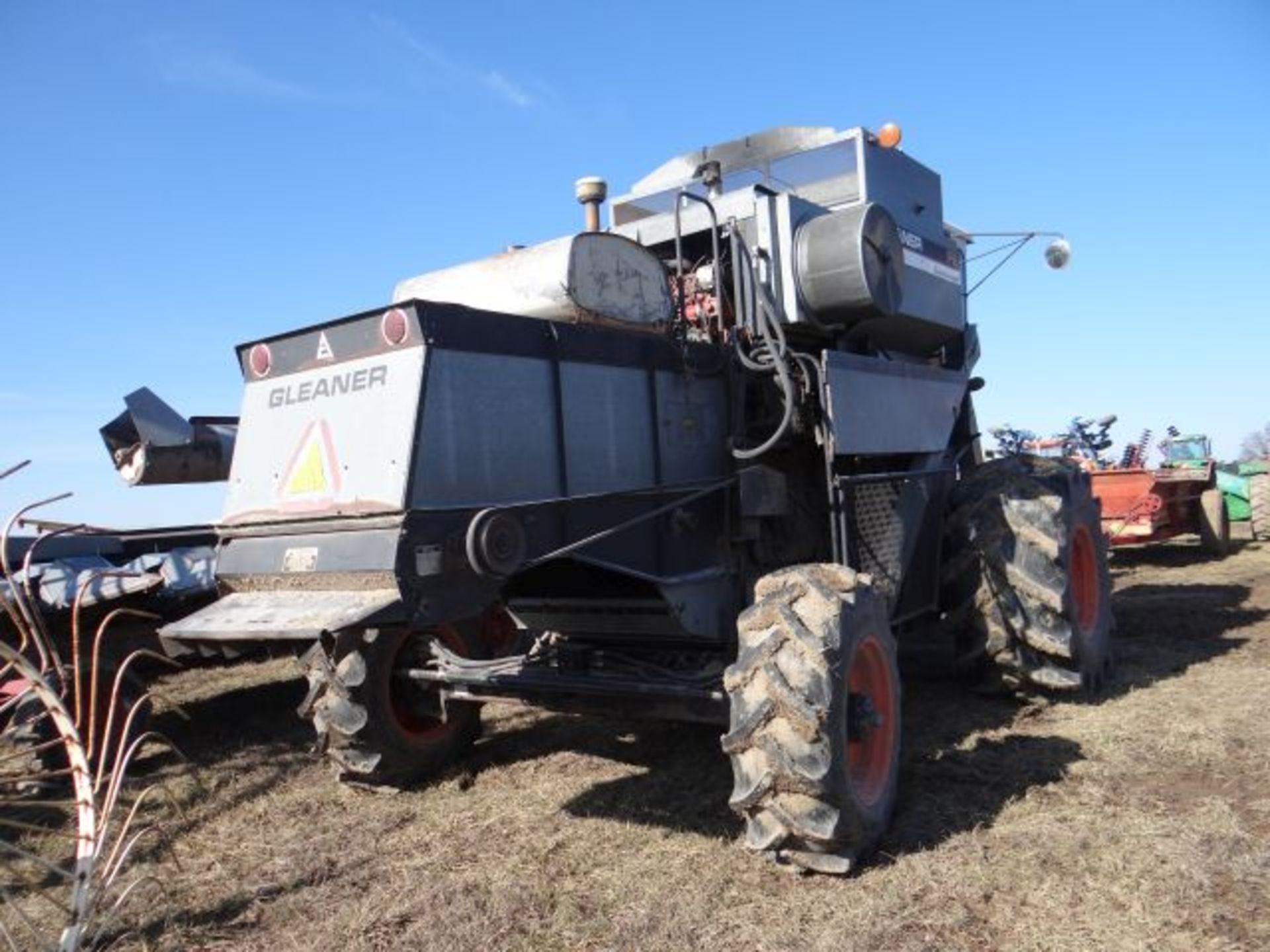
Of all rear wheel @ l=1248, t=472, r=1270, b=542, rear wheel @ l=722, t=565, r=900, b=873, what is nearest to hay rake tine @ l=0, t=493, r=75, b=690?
rear wheel @ l=722, t=565, r=900, b=873

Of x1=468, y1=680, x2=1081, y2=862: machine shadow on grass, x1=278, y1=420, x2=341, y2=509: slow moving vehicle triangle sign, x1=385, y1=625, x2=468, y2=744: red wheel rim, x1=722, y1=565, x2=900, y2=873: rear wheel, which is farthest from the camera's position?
x1=385, y1=625, x2=468, y2=744: red wheel rim

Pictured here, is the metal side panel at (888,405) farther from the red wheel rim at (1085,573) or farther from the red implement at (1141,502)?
the red implement at (1141,502)

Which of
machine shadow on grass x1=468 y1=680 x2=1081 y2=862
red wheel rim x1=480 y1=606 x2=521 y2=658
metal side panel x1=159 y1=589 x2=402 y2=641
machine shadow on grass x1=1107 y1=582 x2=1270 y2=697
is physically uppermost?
metal side panel x1=159 y1=589 x2=402 y2=641

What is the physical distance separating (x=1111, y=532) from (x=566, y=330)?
929 centimetres

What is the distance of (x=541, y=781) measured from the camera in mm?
5273

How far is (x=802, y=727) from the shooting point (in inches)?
146

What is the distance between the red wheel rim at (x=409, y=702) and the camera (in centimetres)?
542

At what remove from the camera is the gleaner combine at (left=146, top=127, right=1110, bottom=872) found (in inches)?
148

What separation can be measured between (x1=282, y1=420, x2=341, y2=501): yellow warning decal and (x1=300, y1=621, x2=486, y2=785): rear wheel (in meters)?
1.02

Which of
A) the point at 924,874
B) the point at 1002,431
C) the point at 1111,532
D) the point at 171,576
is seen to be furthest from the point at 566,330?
the point at 1002,431

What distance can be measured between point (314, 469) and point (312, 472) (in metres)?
0.01

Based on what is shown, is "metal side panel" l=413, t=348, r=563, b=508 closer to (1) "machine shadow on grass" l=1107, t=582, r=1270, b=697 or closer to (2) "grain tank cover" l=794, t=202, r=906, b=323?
(2) "grain tank cover" l=794, t=202, r=906, b=323

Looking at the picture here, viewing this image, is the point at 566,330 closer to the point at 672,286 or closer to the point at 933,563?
the point at 672,286

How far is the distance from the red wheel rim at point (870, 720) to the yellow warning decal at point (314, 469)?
7.10ft
